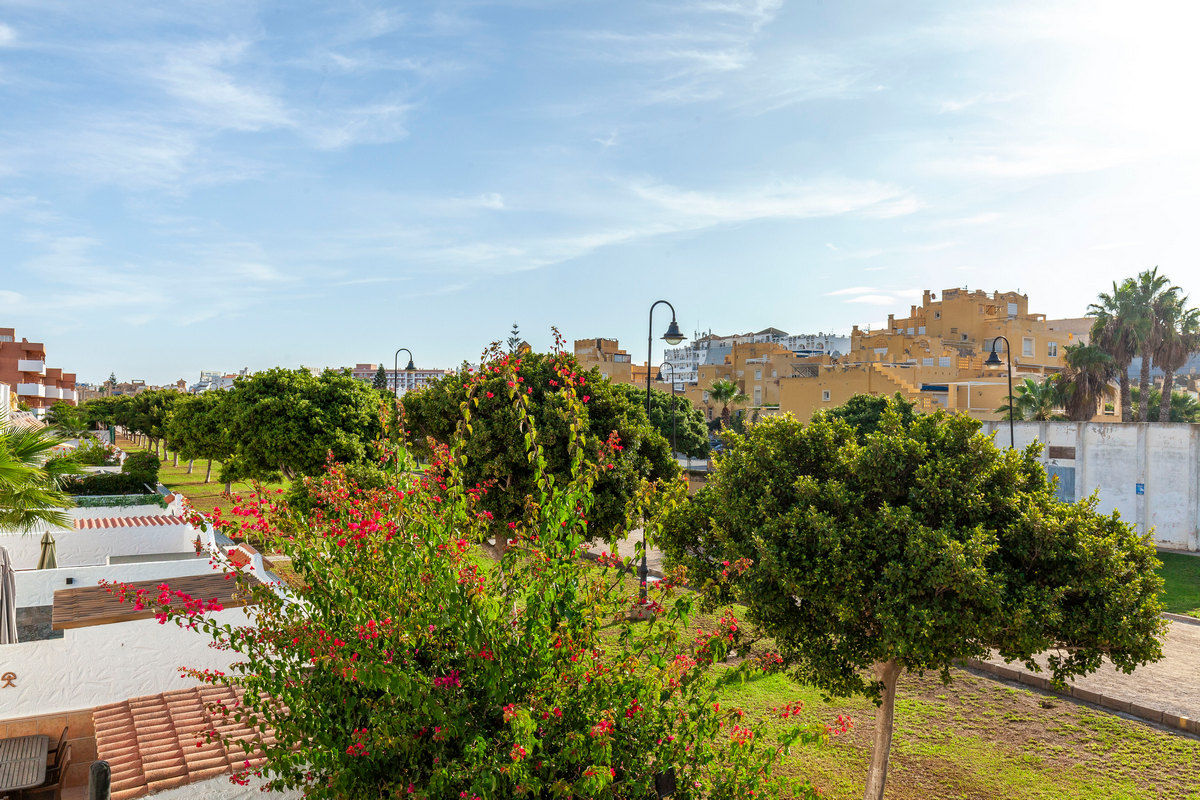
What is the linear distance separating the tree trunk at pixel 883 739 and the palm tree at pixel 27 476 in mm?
11739

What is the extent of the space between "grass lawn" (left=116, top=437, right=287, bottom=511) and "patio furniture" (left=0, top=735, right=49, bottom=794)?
1876 cm

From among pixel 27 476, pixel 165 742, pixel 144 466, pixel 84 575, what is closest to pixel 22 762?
pixel 165 742

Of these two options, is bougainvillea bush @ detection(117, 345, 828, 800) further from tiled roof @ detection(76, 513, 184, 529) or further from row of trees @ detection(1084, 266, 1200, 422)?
row of trees @ detection(1084, 266, 1200, 422)

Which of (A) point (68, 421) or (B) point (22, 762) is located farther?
(A) point (68, 421)

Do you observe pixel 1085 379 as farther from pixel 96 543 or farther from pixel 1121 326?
pixel 96 543

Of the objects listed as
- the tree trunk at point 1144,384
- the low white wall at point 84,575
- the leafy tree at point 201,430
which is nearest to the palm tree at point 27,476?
the low white wall at point 84,575

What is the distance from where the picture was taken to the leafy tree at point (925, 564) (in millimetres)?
7406

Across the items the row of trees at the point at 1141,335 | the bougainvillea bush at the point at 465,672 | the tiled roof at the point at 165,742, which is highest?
the row of trees at the point at 1141,335

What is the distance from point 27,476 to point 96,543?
8.04 m

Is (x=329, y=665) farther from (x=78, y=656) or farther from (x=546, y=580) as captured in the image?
(x=78, y=656)

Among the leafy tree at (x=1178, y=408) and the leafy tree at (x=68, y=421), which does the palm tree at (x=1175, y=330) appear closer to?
the leafy tree at (x=1178, y=408)

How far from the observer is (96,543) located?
16875 mm

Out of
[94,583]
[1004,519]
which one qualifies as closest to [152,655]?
[94,583]

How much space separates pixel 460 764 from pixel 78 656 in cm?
1035
